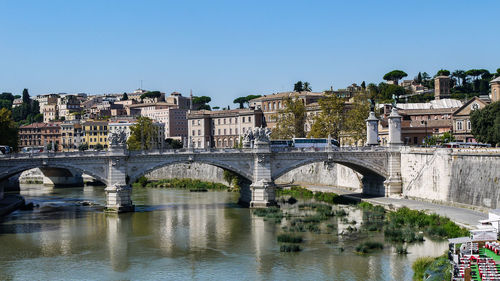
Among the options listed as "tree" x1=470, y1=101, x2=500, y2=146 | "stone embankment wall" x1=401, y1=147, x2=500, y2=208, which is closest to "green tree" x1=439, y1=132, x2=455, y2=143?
"tree" x1=470, y1=101, x2=500, y2=146

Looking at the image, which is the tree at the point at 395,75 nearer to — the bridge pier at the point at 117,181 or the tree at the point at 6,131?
the tree at the point at 6,131

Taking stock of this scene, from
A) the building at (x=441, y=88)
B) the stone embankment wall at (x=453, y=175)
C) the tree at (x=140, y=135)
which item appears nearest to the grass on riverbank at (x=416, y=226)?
the stone embankment wall at (x=453, y=175)

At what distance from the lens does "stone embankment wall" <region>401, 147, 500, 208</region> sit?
3462 cm

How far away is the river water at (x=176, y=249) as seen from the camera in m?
26.3

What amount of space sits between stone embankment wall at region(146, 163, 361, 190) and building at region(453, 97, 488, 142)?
12.4 meters

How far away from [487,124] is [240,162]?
66.9ft

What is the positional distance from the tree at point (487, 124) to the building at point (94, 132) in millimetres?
65455

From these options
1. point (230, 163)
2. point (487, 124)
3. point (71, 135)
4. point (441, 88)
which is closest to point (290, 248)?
point (230, 163)

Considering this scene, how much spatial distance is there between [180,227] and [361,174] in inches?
728

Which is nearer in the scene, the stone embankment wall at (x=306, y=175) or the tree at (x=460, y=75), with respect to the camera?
the stone embankment wall at (x=306, y=175)

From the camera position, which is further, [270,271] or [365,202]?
[365,202]

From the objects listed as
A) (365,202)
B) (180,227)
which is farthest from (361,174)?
(180,227)

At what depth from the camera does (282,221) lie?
38.6 m

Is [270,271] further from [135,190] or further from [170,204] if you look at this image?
[135,190]
